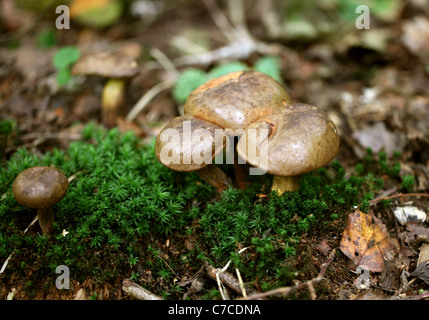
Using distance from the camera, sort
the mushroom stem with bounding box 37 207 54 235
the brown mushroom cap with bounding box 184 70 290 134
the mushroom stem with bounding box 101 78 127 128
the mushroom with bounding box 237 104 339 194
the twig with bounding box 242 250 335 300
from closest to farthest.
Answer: the twig with bounding box 242 250 335 300
the mushroom with bounding box 237 104 339 194
the mushroom stem with bounding box 37 207 54 235
the brown mushroom cap with bounding box 184 70 290 134
the mushroom stem with bounding box 101 78 127 128

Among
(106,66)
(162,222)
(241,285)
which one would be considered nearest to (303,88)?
(106,66)

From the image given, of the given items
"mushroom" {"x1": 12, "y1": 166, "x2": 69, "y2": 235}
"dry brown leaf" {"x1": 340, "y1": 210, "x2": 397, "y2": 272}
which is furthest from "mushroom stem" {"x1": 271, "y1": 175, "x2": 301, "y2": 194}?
"mushroom" {"x1": 12, "y1": 166, "x2": 69, "y2": 235}

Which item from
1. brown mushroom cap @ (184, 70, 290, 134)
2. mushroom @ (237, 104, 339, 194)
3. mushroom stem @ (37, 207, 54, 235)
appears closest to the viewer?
mushroom @ (237, 104, 339, 194)

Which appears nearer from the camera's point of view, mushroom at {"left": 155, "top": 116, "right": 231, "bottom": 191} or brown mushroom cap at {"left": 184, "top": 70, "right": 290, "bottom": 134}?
Result: mushroom at {"left": 155, "top": 116, "right": 231, "bottom": 191}

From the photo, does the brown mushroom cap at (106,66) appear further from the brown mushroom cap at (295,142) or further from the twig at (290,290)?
the twig at (290,290)

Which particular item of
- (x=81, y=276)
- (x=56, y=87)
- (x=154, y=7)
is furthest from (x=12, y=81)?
(x=81, y=276)

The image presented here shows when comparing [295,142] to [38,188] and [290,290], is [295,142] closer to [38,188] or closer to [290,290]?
[290,290]

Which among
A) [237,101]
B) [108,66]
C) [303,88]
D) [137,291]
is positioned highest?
[108,66]

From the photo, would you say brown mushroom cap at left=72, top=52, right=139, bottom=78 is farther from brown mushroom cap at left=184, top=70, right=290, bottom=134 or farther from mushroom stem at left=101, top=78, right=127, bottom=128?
brown mushroom cap at left=184, top=70, right=290, bottom=134
